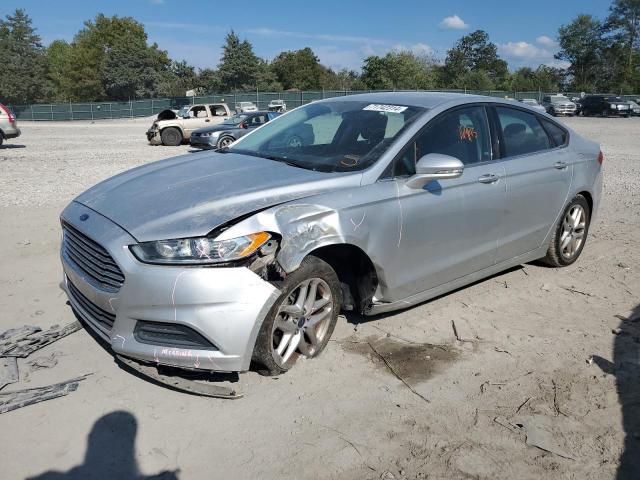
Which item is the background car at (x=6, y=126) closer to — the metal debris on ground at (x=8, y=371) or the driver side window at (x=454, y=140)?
the metal debris on ground at (x=8, y=371)

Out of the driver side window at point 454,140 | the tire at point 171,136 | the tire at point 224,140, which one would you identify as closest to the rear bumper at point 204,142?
the tire at point 224,140

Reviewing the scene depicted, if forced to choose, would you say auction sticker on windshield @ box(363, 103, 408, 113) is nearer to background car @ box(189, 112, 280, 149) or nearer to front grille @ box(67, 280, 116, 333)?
front grille @ box(67, 280, 116, 333)

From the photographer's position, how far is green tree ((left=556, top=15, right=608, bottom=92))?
269ft

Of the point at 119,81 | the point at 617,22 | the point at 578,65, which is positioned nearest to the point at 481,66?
the point at 578,65

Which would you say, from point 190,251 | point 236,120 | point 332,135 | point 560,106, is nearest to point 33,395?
point 190,251

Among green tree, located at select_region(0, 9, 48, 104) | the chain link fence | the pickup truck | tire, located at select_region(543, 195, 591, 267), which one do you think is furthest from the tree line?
tire, located at select_region(543, 195, 591, 267)

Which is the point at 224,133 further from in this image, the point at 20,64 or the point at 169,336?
the point at 20,64

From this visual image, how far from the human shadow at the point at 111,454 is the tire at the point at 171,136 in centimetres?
1837

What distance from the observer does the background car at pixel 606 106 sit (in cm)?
4222

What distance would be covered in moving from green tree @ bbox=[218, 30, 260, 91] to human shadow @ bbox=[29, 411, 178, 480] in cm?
6886

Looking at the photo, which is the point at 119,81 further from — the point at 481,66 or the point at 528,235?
the point at 528,235

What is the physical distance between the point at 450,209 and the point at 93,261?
2447 mm

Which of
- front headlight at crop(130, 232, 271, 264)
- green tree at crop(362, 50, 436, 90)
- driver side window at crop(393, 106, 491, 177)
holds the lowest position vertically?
front headlight at crop(130, 232, 271, 264)

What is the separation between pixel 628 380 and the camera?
3.48 metres
